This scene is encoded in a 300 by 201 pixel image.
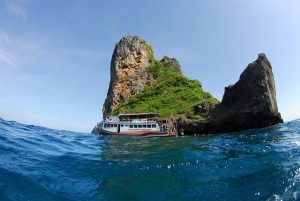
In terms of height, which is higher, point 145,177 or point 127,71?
point 127,71

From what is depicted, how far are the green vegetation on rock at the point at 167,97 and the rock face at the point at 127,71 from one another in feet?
7.33

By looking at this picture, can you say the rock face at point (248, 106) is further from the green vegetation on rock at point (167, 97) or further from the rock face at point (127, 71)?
the rock face at point (127, 71)

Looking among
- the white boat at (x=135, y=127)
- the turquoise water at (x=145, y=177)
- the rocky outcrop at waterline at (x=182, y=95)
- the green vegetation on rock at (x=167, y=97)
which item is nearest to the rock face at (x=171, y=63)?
the rocky outcrop at waterline at (x=182, y=95)

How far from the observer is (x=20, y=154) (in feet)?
40.7

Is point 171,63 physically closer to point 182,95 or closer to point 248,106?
point 182,95

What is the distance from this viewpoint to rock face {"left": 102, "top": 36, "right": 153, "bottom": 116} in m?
77.8

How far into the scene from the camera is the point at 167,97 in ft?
235

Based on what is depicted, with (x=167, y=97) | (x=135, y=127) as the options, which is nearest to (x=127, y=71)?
(x=167, y=97)

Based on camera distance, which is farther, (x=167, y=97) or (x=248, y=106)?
(x=167, y=97)

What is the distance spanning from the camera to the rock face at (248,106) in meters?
48.7

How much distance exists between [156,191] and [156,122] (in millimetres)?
45676

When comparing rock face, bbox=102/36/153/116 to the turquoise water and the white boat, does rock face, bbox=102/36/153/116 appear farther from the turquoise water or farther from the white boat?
the turquoise water

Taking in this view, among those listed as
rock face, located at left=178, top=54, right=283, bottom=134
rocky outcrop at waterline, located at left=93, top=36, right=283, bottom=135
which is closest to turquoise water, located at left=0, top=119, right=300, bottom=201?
rock face, located at left=178, top=54, right=283, bottom=134

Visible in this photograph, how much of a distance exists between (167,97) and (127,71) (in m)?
16.7
